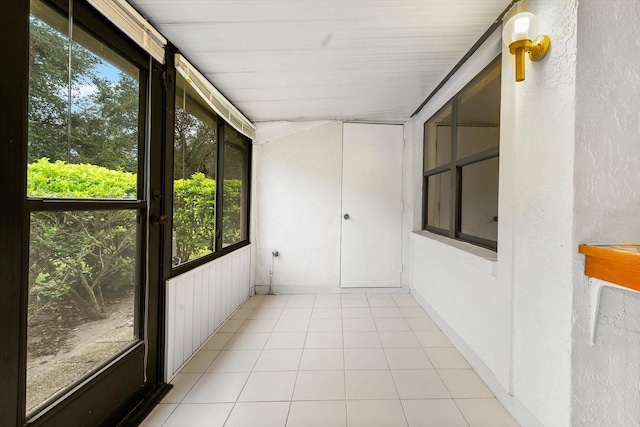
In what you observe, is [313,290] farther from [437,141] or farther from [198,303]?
[437,141]

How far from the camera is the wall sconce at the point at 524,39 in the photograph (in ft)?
4.09

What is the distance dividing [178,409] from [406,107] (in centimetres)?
321

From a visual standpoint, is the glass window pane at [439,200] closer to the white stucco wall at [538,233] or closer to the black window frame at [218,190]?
the white stucco wall at [538,233]

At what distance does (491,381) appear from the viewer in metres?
1.64

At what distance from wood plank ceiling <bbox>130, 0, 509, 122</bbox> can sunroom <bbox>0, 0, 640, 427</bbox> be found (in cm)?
2

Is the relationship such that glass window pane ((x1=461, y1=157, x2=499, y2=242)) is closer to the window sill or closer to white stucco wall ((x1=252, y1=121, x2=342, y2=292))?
the window sill

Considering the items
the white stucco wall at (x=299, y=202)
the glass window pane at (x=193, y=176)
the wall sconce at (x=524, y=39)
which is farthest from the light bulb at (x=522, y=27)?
the white stucco wall at (x=299, y=202)

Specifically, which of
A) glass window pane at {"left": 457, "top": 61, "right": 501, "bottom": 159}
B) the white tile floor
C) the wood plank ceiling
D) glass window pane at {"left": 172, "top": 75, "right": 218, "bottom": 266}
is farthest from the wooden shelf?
glass window pane at {"left": 172, "top": 75, "right": 218, "bottom": 266}

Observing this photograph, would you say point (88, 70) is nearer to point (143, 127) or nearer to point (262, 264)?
point (143, 127)

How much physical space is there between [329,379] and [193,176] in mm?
1826

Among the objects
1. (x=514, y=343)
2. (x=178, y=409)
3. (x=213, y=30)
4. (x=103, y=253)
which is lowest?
(x=178, y=409)

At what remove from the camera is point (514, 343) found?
1.45 m

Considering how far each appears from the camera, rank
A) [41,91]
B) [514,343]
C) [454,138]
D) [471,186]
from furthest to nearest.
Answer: [471,186] → [454,138] → [514,343] → [41,91]

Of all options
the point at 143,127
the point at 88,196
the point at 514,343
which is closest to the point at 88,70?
the point at 143,127
